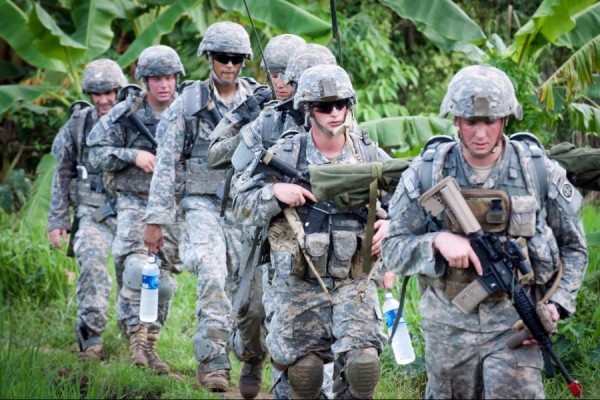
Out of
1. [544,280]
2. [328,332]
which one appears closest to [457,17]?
[328,332]

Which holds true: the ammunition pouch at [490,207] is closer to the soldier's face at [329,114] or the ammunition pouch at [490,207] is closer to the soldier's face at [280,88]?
the soldier's face at [329,114]

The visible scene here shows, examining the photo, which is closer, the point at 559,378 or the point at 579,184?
the point at 579,184

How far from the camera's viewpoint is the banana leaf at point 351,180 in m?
6.48

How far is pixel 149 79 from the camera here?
33.6 feet

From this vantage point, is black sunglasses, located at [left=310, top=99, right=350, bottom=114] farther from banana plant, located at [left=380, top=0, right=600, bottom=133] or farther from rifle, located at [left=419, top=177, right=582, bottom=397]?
banana plant, located at [left=380, top=0, right=600, bottom=133]

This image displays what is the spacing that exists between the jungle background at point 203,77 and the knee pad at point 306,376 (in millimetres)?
976

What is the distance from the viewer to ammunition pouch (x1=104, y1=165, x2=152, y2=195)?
10.2 metres

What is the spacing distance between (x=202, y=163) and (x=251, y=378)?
5.38 ft

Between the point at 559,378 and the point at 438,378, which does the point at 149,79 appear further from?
the point at 438,378

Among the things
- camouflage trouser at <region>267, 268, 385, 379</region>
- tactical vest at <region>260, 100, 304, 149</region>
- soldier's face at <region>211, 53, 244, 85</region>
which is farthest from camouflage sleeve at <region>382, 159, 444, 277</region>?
soldier's face at <region>211, 53, 244, 85</region>

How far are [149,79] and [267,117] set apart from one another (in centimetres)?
261

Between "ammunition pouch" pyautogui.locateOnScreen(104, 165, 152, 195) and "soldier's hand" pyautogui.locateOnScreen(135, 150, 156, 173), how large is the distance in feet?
0.51

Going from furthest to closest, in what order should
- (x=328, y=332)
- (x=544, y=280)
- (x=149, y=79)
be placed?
(x=149, y=79), (x=328, y=332), (x=544, y=280)

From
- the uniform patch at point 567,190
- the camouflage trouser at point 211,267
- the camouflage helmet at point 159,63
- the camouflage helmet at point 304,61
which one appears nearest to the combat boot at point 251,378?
the camouflage trouser at point 211,267
